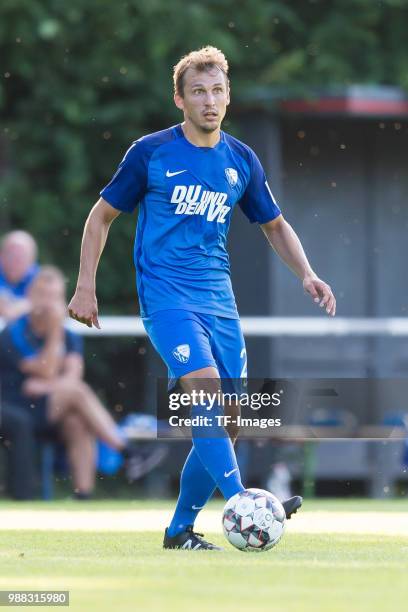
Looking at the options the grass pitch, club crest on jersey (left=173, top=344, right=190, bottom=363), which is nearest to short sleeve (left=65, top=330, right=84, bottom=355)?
the grass pitch

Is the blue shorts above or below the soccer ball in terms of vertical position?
above

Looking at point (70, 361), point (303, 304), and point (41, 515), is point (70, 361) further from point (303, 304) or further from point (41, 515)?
point (303, 304)

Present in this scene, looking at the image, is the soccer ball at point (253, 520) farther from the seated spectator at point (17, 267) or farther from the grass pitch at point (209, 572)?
the seated spectator at point (17, 267)

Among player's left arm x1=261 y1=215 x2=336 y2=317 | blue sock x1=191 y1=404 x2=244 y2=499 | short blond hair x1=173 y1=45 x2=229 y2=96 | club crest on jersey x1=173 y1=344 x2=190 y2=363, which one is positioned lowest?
blue sock x1=191 y1=404 x2=244 y2=499

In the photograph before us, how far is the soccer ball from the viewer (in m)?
6.93

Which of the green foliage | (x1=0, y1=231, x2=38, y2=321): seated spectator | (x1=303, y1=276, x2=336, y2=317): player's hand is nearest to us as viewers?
(x1=303, y1=276, x2=336, y2=317): player's hand

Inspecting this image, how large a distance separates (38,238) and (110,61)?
1847mm

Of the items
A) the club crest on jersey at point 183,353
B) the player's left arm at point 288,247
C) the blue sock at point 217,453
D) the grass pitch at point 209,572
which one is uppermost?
the player's left arm at point 288,247

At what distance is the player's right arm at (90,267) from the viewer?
7.27 m

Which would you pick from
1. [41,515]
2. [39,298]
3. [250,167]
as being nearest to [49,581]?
[250,167]

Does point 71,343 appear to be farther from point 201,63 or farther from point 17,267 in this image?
point 201,63

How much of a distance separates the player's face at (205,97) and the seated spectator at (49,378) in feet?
18.1

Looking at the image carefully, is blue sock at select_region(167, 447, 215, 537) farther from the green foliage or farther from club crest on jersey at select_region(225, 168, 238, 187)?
the green foliage

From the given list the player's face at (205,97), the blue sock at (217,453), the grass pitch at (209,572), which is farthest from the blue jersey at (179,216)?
the grass pitch at (209,572)
